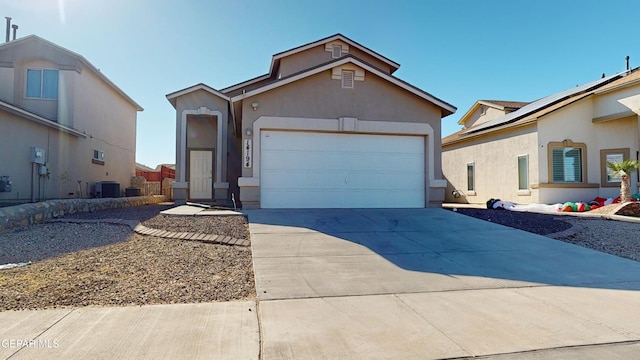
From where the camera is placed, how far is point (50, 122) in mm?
13328

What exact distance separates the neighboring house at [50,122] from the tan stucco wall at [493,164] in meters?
16.9

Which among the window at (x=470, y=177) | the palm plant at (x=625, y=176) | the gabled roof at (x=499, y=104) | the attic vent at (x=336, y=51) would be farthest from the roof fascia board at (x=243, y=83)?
the palm plant at (x=625, y=176)

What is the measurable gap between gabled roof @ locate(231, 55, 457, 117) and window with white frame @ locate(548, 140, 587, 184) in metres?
6.44

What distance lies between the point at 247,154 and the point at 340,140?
2.80 m

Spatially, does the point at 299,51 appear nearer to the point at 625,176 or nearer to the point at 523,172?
the point at 523,172

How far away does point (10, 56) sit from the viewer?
1448 cm

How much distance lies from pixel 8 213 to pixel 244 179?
551cm

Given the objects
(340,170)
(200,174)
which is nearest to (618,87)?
(340,170)

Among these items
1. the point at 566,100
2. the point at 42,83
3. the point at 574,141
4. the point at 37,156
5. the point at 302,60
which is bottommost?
the point at 37,156

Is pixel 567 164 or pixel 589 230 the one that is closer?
pixel 589 230

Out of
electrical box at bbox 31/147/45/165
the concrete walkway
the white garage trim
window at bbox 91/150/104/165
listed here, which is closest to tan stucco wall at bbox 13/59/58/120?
electrical box at bbox 31/147/45/165

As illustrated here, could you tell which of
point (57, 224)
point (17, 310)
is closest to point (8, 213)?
point (57, 224)

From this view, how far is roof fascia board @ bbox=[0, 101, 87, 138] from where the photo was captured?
11508mm

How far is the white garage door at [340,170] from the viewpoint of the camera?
11047mm
